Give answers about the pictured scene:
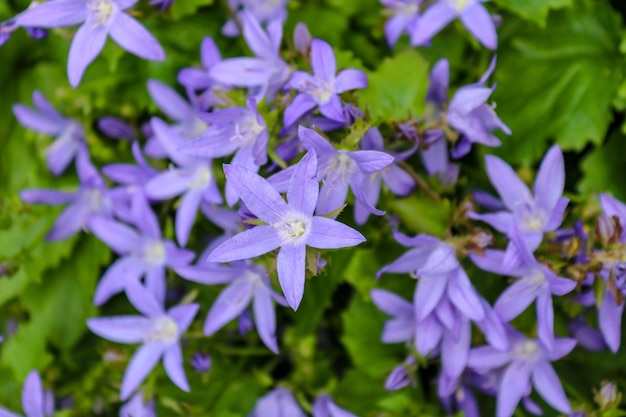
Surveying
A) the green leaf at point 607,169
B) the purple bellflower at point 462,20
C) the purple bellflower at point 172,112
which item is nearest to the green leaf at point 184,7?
the purple bellflower at point 172,112

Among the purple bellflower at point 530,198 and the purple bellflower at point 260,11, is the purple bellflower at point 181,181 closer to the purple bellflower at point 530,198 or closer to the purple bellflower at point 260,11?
the purple bellflower at point 260,11

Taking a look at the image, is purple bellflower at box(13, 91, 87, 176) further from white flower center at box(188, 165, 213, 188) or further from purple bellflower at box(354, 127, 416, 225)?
purple bellflower at box(354, 127, 416, 225)

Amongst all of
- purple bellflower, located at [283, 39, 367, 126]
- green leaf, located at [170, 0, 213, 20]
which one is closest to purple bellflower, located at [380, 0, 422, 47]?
purple bellflower, located at [283, 39, 367, 126]

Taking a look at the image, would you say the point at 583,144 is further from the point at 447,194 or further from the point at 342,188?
the point at 342,188

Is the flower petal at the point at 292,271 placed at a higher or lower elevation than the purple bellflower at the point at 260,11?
lower

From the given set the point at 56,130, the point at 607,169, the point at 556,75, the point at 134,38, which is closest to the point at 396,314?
the point at 607,169
